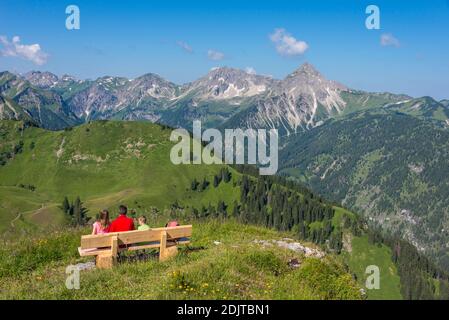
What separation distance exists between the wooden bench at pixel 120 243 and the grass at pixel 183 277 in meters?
0.71

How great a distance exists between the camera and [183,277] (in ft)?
48.4

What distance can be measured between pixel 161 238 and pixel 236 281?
5338mm

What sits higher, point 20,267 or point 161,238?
point 161,238

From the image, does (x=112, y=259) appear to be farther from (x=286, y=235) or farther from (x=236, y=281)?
(x=286, y=235)

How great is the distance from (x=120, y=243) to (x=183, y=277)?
571cm

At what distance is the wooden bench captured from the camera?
18.7 metres

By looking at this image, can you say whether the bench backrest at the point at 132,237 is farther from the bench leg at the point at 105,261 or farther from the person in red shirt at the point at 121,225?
the person in red shirt at the point at 121,225

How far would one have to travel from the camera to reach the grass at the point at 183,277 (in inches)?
578

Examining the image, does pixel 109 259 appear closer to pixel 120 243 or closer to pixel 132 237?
pixel 120 243

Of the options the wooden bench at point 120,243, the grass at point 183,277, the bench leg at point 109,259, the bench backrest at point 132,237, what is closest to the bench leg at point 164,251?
the wooden bench at point 120,243

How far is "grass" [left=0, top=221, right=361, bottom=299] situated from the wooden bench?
71 cm
